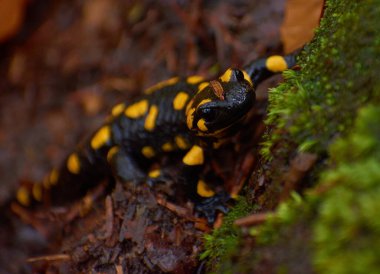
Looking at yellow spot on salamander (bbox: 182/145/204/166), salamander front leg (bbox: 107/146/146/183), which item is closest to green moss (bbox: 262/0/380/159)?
yellow spot on salamander (bbox: 182/145/204/166)

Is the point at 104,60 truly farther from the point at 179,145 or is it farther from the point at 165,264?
the point at 165,264

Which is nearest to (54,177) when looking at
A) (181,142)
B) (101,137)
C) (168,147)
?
(101,137)

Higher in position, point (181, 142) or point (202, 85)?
point (202, 85)

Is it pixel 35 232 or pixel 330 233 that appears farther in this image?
pixel 35 232

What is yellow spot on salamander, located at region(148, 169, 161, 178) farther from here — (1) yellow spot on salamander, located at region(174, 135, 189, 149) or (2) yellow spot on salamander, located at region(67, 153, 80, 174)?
(2) yellow spot on salamander, located at region(67, 153, 80, 174)

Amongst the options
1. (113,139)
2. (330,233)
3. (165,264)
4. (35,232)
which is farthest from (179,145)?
(330,233)

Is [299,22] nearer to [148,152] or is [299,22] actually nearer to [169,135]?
[169,135]
